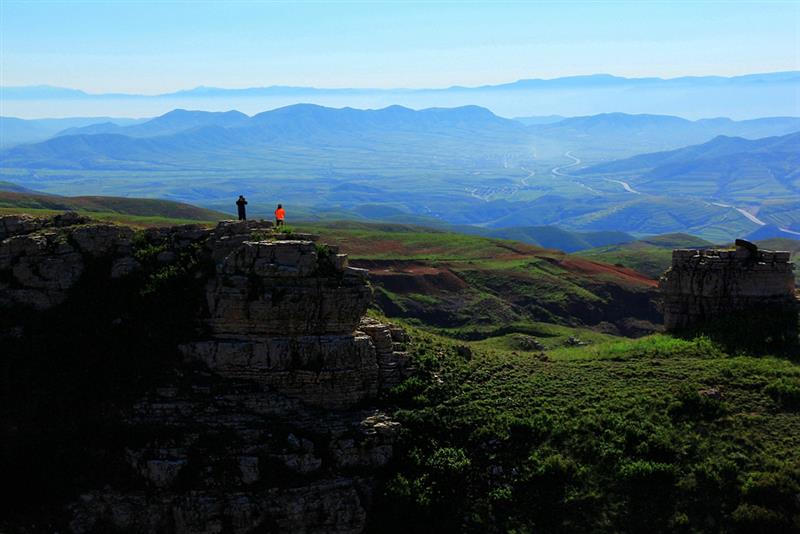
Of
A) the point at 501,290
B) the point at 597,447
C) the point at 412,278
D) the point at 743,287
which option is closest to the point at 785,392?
the point at 743,287

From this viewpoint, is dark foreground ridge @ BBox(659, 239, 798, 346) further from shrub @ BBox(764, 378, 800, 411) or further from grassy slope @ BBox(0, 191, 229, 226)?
grassy slope @ BBox(0, 191, 229, 226)

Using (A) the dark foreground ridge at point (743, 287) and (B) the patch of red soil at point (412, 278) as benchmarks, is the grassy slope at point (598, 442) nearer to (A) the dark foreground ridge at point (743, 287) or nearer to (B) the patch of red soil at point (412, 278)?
(A) the dark foreground ridge at point (743, 287)

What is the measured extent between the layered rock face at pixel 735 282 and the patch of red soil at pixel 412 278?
99.9ft

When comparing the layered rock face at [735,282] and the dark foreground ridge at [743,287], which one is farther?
the layered rock face at [735,282]

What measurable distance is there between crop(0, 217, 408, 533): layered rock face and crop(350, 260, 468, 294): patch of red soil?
33924mm

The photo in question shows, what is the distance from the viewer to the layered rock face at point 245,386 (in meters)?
19.6

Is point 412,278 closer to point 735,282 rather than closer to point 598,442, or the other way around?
point 735,282

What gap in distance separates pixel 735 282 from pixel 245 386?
53.5 ft

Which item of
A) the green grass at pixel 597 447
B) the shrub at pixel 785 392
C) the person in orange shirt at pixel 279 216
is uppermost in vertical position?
the person in orange shirt at pixel 279 216

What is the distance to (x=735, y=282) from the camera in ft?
88.7

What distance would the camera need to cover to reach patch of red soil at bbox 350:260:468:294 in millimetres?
57938

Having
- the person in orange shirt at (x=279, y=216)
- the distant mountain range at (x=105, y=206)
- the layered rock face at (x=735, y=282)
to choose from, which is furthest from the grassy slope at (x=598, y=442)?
the distant mountain range at (x=105, y=206)

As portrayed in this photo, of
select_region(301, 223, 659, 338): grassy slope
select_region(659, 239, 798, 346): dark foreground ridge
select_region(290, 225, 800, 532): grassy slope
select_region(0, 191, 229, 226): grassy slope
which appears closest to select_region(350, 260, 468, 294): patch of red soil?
select_region(301, 223, 659, 338): grassy slope

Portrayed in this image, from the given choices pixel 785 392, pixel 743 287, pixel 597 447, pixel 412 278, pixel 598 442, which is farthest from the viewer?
pixel 412 278
